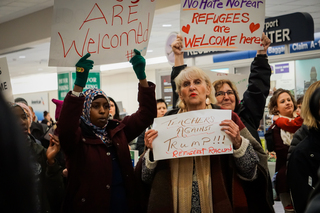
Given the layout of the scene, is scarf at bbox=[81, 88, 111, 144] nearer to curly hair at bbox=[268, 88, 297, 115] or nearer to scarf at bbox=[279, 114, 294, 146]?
scarf at bbox=[279, 114, 294, 146]

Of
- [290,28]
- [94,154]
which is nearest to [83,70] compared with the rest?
[94,154]

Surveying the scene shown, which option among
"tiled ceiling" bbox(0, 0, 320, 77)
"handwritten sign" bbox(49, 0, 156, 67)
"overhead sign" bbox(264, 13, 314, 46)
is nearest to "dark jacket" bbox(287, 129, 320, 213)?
"handwritten sign" bbox(49, 0, 156, 67)

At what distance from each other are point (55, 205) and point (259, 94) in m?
1.58

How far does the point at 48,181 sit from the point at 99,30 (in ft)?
3.47

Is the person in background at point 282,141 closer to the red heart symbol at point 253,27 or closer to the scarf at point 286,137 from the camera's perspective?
the scarf at point 286,137

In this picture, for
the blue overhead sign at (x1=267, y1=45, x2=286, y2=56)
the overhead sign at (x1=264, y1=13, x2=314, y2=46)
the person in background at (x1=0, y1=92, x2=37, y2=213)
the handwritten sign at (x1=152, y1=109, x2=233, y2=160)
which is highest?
the overhead sign at (x1=264, y1=13, x2=314, y2=46)

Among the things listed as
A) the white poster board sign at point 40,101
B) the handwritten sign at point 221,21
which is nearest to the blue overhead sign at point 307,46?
the handwritten sign at point 221,21

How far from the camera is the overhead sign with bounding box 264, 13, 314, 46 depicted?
5504mm

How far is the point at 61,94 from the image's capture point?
8867 mm

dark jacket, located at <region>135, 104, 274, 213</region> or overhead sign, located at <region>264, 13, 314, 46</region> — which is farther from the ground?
overhead sign, located at <region>264, 13, 314, 46</region>

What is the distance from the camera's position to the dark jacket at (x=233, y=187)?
1.94 metres

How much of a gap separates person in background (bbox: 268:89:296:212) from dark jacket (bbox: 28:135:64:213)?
245 centimetres

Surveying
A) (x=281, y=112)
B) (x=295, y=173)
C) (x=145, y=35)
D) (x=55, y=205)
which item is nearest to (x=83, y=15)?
(x=145, y=35)

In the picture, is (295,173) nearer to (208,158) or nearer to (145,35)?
(208,158)
